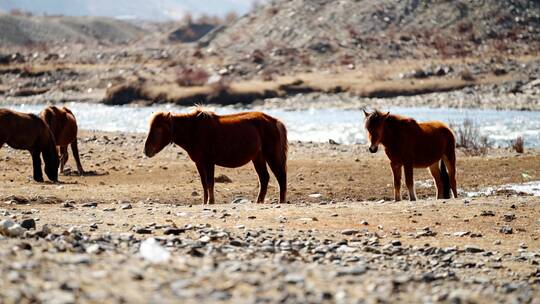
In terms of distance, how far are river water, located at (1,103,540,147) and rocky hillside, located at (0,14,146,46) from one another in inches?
2601

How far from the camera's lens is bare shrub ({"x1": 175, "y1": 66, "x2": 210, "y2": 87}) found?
61.3 meters

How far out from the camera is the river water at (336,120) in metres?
36.3

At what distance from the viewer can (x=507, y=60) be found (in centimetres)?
6253

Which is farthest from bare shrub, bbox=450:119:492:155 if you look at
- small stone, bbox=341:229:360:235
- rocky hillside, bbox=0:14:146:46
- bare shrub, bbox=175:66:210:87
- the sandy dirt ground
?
rocky hillside, bbox=0:14:146:46

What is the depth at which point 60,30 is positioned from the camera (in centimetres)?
14438

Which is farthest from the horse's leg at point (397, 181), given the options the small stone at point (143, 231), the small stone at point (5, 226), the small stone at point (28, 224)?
the small stone at point (5, 226)

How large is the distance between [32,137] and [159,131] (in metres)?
5.02

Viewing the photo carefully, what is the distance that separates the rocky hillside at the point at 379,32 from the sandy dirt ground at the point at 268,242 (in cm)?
4697

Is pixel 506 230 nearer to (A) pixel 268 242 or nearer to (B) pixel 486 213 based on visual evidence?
(B) pixel 486 213

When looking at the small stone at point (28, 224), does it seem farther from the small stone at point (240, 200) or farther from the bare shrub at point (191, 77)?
the bare shrub at point (191, 77)

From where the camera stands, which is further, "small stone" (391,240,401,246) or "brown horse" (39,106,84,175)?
"brown horse" (39,106,84,175)

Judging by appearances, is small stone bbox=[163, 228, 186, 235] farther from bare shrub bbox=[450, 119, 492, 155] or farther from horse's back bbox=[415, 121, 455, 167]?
bare shrub bbox=[450, 119, 492, 155]

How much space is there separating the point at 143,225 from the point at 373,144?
568 centimetres

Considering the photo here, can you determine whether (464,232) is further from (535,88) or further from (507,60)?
(507,60)
